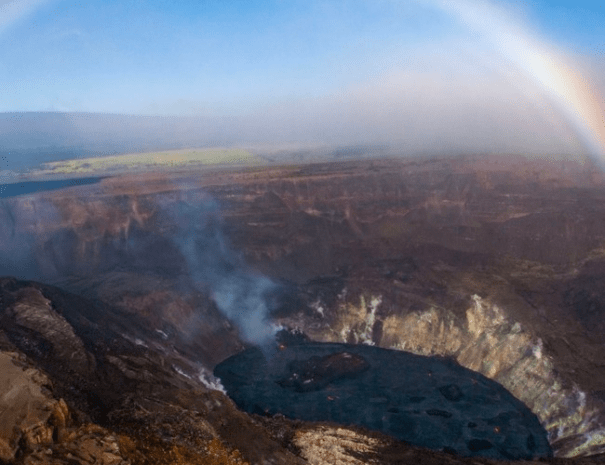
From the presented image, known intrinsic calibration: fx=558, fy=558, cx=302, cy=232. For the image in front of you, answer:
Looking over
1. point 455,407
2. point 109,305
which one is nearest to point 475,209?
point 455,407

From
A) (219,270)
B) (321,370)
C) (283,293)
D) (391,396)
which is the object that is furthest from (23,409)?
(219,270)

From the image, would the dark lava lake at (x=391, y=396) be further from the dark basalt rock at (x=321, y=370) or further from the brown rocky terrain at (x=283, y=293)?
the brown rocky terrain at (x=283, y=293)

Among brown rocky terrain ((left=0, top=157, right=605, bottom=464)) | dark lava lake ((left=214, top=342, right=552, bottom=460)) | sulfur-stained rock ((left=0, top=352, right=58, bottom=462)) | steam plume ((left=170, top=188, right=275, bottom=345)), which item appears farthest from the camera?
steam plume ((left=170, top=188, right=275, bottom=345))

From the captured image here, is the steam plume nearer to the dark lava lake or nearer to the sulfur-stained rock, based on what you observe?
the dark lava lake

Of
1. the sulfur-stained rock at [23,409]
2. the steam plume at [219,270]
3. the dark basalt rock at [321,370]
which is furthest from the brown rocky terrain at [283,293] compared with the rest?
the dark basalt rock at [321,370]

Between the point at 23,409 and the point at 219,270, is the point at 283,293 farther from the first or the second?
the point at 23,409

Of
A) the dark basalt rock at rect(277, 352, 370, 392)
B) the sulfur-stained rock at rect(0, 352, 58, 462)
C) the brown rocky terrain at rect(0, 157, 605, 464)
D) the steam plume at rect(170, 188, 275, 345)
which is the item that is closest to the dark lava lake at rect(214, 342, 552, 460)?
the dark basalt rock at rect(277, 352, 370, 392)
